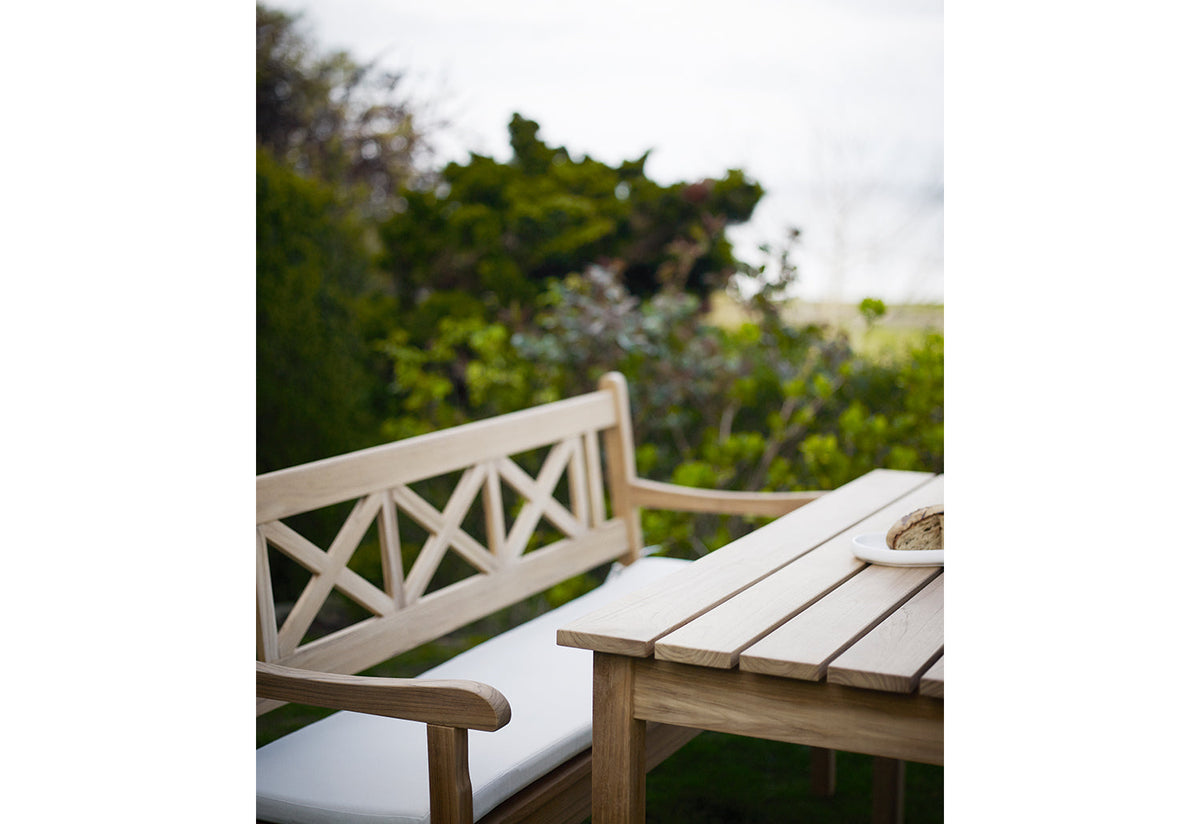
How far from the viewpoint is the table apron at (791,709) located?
126cm

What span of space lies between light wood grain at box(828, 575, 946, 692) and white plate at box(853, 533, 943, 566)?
0.21 meters

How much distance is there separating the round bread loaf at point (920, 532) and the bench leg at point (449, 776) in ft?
2.63

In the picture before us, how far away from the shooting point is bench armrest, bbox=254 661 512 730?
1464mm

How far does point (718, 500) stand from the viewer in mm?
2857

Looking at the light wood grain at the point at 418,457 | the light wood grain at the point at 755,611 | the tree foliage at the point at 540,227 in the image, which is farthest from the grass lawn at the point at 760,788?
the tree foliage at the point at 540,227

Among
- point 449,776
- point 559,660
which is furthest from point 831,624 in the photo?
point 559,660

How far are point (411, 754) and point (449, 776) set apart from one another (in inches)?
12.2

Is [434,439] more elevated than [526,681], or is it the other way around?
[434,439]

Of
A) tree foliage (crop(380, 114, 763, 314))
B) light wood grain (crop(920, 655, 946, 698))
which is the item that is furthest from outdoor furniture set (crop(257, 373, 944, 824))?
tree foliage (crop(380, 114, 763, 314))

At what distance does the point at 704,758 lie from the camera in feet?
10.2

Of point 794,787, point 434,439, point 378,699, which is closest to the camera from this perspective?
point 378,699
